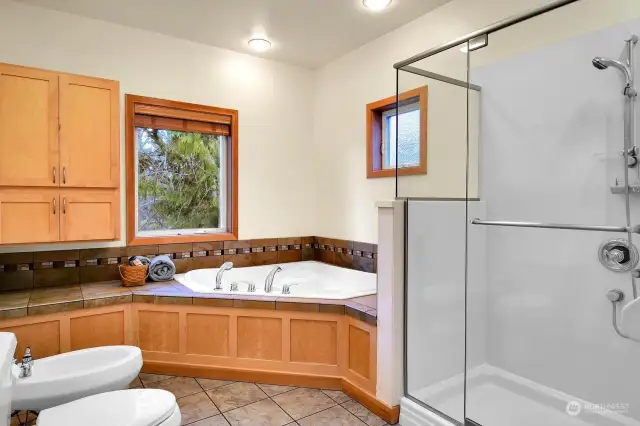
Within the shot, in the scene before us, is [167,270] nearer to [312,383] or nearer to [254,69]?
[312,383]

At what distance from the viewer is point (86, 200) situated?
9.00 feet

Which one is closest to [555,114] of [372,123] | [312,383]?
[372,123]

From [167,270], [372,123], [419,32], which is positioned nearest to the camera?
[419,32]

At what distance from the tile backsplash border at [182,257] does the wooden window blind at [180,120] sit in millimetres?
976

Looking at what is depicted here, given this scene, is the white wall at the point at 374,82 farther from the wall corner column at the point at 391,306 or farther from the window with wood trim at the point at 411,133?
the wall corner column at the point at 391,306

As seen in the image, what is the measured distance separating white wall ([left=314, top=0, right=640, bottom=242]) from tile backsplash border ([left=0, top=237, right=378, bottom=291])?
161mm

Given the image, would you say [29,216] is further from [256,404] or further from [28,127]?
[256,404]

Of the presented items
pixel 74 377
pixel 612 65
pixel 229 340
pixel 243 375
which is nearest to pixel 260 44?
pixel 229 340

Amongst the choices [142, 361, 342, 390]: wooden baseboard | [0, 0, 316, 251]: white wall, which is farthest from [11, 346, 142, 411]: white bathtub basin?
[0, 0, 316, 251]: white wall

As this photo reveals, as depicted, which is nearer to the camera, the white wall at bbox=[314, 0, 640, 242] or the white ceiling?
the white wall at bbox=[314, 0, 640, 242]

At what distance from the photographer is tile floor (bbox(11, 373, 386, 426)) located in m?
2.22

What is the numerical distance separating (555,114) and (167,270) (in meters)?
2.85

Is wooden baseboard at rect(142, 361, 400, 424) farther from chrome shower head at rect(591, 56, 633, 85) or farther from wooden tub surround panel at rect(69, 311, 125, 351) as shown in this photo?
chrome shower head at rect(591, 56, 633, 85)

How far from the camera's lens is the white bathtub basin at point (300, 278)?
3.27 meters
